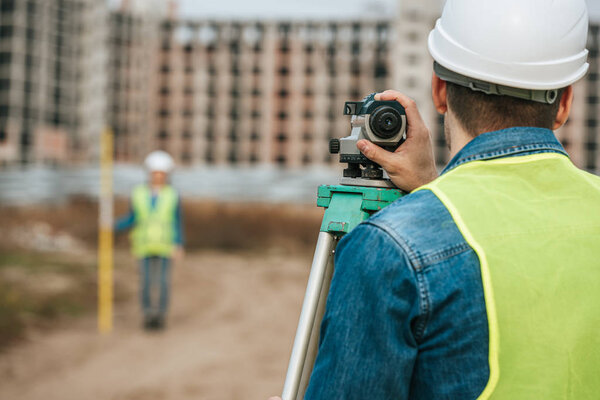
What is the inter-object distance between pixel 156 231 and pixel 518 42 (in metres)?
6.64

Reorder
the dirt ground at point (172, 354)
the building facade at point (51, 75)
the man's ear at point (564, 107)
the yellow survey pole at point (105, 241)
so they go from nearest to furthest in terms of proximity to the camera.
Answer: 1. the man's ear at point (564, 107)
2. the dirt ground at point (172, 354)
3. the yellow survey pole at point (105, 241)
4. the building facade at point (51, 75)

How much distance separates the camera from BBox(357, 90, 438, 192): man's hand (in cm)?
141

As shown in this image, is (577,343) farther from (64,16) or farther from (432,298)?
(64,16)

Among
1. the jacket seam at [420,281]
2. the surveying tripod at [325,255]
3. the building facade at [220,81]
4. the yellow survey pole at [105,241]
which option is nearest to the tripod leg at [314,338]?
the surveying tripod at [325,255]

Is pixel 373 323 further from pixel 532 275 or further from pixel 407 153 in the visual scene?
pixel 407 153

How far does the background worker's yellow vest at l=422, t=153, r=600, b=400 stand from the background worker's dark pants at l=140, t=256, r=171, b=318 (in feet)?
22.2

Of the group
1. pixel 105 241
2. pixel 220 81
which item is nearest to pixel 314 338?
pixel 105 241

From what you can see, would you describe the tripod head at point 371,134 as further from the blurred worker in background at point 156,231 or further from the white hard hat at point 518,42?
the blurred worker in background at point 156,231

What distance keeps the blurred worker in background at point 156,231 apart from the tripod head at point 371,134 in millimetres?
6211

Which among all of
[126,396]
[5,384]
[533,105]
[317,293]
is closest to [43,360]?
[5,384]

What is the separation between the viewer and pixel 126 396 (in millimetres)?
5375

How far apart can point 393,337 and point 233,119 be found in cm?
4417

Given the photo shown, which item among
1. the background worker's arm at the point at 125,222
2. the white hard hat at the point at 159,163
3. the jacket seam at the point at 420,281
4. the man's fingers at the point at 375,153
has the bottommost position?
the background worker's arm at the point at 125,222

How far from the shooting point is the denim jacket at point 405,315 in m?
1.05
